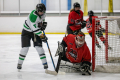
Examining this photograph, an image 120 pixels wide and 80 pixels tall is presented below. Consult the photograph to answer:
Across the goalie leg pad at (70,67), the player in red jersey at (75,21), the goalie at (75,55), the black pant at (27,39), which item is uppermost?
the player in red jersey at (75,21)

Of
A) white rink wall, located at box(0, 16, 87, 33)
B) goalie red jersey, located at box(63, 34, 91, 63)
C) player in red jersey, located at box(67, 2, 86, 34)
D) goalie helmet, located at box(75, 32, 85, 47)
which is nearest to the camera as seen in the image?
goalie helmet, located at box(75, 32, 85, 47)

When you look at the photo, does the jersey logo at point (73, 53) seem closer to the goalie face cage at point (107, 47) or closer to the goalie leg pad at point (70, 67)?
the goalie leg pad at point (70, 67)

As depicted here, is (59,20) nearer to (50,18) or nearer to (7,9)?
(50,18)

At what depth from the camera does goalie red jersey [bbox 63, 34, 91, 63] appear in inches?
104

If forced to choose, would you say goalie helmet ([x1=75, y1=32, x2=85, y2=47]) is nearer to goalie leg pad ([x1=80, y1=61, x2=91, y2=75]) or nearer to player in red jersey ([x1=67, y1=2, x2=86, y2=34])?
goalie leg pad ([x1=80, y1=61, x2=91, y2=75])

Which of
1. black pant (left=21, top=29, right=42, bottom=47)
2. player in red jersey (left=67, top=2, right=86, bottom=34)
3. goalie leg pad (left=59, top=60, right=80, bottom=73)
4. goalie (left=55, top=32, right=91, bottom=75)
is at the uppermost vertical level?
player in red jersey (left=67, top=2, right=86, bottom=34)

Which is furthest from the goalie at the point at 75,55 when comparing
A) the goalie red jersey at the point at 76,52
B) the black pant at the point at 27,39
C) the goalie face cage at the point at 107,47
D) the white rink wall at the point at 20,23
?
the white rink wall at the point at 20,23

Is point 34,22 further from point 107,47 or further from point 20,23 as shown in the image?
point 20,23

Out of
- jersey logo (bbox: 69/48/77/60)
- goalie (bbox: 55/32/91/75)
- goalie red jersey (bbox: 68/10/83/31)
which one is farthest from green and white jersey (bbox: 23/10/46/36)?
goalie red jersey (bbox: 68/10/83/31)

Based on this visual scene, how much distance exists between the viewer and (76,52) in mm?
2656

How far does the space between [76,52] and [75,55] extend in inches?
1.7

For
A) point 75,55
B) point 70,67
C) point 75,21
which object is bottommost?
point 70,67

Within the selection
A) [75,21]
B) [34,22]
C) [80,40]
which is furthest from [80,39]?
[75,21]

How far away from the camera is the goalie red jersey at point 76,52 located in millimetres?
2637
